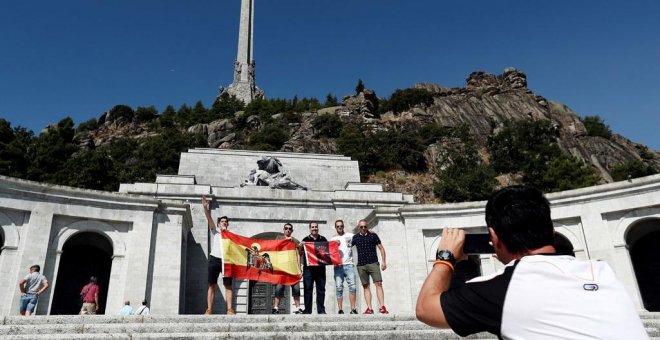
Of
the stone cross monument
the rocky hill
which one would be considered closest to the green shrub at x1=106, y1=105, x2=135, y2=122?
the rocky hill

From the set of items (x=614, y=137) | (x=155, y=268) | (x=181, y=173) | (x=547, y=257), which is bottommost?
(x=547, y=257)

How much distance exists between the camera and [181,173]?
25578 mm

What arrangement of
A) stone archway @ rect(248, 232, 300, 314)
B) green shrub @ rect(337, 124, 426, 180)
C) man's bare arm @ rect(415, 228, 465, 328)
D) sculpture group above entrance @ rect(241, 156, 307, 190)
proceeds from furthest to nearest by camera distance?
1. green shrub @ rect(337, 124, 426, 180)
2. sculpture group above entrance @ rect(241, 156, 307, 190)
3. stone archway @ rect(248, 232, 300, 314)
4. man's bare arm @ rect(415, 228, 465, 328)

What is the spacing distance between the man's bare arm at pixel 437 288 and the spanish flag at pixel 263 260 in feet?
34.2

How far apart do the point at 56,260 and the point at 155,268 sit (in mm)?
3255

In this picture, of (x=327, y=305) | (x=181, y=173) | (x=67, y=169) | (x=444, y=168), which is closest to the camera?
(x=327, y=305)

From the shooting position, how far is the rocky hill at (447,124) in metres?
63.8

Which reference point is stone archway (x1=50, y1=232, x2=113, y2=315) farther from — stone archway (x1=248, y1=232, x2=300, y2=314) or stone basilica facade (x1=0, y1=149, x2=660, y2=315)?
stone archway (x1=248, y1=232, x2=300, y2=314)

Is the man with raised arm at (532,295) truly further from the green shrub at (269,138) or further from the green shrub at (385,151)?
the green shrub at (269,138)

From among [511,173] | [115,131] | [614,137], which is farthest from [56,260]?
[614,137]

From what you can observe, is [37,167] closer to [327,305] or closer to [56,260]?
[56,260]

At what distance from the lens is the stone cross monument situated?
312 feet

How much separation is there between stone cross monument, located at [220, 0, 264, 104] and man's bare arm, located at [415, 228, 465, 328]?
3701 inches

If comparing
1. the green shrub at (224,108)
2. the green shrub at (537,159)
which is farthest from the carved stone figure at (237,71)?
the green shrub at (537,159)
